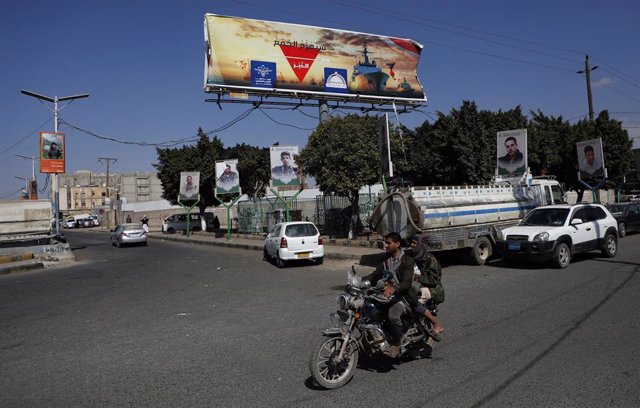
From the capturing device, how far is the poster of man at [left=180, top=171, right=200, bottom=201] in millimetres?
36219

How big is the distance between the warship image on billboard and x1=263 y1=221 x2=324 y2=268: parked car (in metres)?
16.1

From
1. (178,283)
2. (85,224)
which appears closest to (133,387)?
(178,283)

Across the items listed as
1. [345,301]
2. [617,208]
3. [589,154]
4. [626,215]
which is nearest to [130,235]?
[617,208]

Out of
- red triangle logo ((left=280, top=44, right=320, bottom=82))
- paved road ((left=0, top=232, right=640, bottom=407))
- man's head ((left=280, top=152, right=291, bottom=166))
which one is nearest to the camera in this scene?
paved road ((left=0, top=232, right=640, bottom=407))

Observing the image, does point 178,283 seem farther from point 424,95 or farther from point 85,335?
point 424,95

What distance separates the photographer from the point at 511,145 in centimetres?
2197

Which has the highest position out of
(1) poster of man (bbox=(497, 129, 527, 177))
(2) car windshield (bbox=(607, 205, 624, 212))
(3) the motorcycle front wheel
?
(1) poster of man (bbox=(497, 129, 527, 177))

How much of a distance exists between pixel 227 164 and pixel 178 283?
1867 cm

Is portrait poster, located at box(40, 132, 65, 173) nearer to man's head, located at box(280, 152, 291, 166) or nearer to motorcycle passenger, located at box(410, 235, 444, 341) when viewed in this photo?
man's head, located at box(280, 152, 291, 166)

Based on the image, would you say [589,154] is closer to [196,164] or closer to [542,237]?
[542,237]

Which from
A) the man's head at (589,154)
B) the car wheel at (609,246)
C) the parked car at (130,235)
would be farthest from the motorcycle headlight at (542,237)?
the parked car at (130,235)

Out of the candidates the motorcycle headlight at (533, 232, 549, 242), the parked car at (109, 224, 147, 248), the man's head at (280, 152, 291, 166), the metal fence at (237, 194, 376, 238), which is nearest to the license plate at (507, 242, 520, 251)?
the motorcycle headlight at (533, 232, 549, 242)

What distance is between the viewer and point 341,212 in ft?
85.1

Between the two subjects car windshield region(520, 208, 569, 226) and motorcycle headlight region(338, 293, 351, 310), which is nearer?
motorcycle headlight region(338, 293, 351, 310)
